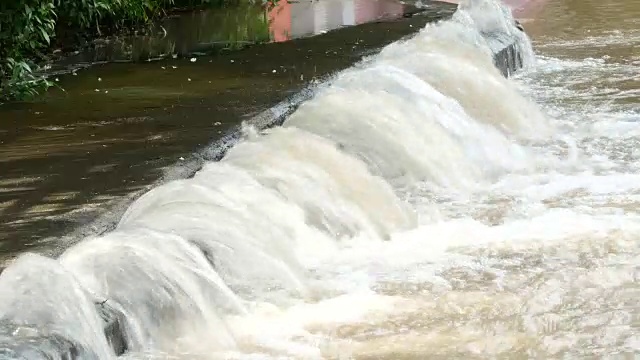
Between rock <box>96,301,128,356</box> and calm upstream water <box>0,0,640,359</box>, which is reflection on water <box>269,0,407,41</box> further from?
rock <box>96,301,128,356</box>

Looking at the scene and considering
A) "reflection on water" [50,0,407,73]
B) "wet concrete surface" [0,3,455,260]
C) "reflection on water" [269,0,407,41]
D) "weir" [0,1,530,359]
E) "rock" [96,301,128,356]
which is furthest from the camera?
"reflection on water" [269,0,407,41]

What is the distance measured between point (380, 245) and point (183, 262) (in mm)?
1221

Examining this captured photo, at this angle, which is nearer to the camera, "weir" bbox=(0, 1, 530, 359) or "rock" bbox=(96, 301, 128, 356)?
"weir" bbox=(0, 1, 530, 359)

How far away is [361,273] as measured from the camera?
4203 mm

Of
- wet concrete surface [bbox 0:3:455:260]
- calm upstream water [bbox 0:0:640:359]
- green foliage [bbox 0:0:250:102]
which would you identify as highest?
green foliage [bbox 0:0:250:102]

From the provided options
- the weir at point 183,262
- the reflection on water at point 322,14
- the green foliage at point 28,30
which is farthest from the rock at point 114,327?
the reflection on water at point 322,14

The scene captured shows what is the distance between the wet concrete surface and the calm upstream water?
210 millimetres

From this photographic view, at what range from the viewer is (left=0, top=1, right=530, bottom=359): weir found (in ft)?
9.89

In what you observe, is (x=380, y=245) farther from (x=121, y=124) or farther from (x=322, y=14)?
(x=322, y=14)

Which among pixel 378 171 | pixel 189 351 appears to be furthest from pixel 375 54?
pixel 189 351

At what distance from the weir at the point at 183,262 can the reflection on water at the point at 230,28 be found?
2707mm

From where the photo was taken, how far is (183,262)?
11.9 feet

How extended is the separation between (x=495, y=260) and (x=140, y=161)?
1.62 m

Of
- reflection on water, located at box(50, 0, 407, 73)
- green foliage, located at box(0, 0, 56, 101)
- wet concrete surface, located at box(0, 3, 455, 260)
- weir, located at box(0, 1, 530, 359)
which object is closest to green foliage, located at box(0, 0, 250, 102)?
green foliage, located at box(0, 0, 56, 101)
